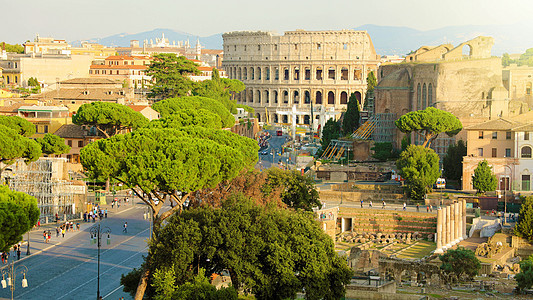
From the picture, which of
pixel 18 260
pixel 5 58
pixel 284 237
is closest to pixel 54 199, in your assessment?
pixel 18 260

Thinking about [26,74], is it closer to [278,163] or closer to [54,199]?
[278,163]

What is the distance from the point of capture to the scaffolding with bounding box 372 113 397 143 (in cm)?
7907

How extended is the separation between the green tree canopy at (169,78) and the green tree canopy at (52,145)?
25.9 metres

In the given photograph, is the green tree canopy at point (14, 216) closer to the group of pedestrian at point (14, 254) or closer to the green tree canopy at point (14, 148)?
the group of pedestrian at point (14, 254)

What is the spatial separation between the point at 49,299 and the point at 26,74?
7817 cm

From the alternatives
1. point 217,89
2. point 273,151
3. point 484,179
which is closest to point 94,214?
point 484,179

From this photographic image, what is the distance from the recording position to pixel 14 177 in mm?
52781

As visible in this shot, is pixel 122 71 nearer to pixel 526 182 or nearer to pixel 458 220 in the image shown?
pixel 526 182

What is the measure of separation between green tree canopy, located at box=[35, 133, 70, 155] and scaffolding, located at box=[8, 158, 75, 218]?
8.43m

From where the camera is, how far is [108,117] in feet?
210

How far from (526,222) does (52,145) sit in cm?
3354

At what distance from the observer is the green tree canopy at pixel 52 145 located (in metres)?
63.1

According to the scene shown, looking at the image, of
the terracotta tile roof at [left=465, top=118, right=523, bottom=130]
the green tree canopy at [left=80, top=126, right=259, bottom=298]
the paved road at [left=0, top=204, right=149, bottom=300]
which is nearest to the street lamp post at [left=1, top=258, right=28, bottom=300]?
the paved road at [left=0, top=204, right=149, bottom=300]

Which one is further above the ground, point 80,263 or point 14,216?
point 14,216
